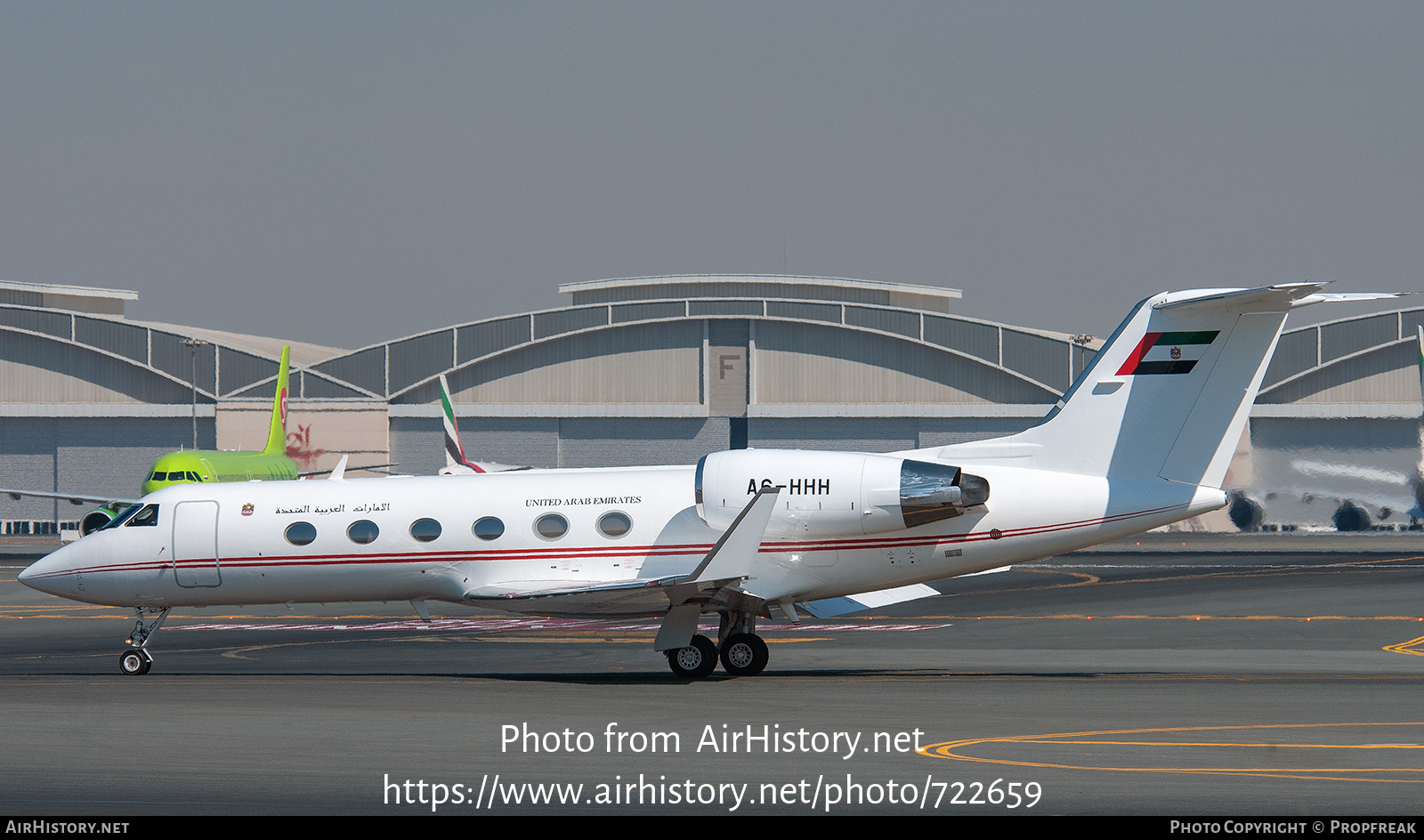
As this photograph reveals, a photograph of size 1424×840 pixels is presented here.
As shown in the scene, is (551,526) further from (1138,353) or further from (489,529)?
(1138,353)

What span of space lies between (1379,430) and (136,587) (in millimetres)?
59988

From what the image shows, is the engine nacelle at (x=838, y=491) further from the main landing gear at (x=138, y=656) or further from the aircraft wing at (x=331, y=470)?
the aircraft wing at (x=331, y=470)

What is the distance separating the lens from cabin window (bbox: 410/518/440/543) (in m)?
21.6

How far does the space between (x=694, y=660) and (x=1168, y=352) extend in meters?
8.29

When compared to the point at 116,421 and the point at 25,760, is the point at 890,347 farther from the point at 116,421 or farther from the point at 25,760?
the point at 25,760

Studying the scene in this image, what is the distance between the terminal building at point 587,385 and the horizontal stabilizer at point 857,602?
4545 centimetres

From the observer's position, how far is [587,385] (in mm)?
69688

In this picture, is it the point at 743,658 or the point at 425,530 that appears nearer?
the point at 743,658

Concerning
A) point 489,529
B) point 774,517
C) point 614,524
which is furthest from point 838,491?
point 489,529

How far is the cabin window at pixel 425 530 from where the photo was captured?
21.6 metres

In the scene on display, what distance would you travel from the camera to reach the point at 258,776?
1333 cm

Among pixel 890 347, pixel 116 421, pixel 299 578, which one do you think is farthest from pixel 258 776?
pixel 116 421

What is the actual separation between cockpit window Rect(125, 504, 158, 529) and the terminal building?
Answer: 45.9 metres

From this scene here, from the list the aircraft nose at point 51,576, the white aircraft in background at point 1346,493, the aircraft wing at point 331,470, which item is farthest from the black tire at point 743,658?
the white aircraft in background at point 1346,493
